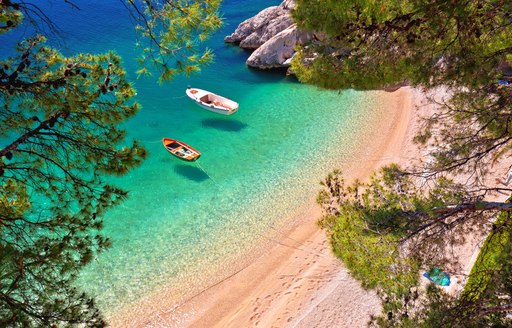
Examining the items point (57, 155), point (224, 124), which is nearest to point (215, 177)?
point (224, 124)

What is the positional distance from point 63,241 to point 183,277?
715 cm

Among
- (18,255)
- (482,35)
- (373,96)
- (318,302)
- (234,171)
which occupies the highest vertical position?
(373,96)

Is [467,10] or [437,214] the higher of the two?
[467,10]

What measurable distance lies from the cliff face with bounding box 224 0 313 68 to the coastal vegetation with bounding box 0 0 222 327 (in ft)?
52.2

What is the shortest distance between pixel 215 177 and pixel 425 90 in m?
10.4

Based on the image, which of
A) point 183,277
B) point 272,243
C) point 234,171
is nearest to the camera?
point 183,277

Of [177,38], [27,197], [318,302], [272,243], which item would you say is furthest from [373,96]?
[27,197]

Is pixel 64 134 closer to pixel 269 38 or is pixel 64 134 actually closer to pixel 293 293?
pixel 293 293

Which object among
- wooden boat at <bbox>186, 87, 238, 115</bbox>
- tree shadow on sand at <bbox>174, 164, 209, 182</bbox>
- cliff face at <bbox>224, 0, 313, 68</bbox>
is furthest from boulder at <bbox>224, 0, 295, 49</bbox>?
tree shadow on sand at <bbox>174, 164, 209, 182</bbox>

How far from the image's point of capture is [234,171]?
1525 centimetres

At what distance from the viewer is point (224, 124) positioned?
60.2ft

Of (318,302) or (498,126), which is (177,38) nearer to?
(498,126)

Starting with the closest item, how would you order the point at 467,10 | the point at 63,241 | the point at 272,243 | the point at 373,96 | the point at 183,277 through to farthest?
the point at 63,241 → the point at 467,10 → the point at 183,277 → the point at 272,243 → the point at 373,96

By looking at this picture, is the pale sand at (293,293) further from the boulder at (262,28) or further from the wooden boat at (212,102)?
the boulder at (262,28)
